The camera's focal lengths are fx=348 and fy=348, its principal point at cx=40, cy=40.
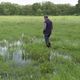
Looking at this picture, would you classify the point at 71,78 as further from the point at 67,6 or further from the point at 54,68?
the point at 67,6

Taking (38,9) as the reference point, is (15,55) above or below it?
above

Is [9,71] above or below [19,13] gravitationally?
above

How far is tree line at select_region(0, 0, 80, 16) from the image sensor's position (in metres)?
89.6

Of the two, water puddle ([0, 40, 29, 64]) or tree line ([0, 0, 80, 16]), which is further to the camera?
tree line ([0, 0, 80, 16])

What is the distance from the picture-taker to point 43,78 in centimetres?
1166

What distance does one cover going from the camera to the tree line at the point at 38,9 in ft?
294

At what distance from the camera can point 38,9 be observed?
295ft

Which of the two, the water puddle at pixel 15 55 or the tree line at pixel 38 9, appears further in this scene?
the tree line at pixel 38 9

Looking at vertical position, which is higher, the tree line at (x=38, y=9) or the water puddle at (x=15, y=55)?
the water puddle at (x=15, y=55)

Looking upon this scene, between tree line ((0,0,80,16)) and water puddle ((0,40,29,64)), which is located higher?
water puddle ((0,40,29,64))

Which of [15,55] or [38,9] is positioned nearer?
[15,55]

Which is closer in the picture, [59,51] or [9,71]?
[9,71]

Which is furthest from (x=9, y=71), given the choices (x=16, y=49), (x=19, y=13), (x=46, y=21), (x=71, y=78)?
(x=19, y=13)

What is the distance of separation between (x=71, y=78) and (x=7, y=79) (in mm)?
2554
